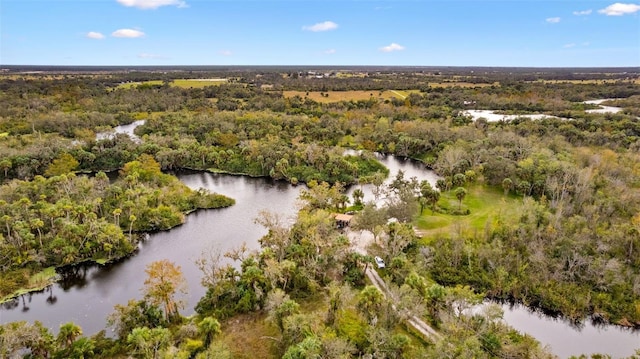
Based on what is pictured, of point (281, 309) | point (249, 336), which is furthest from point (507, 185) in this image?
point (249, 336)

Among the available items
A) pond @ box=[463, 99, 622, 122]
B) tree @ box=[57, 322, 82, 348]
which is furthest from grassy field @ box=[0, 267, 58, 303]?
pond @ box=[463, 99, 622, 122]

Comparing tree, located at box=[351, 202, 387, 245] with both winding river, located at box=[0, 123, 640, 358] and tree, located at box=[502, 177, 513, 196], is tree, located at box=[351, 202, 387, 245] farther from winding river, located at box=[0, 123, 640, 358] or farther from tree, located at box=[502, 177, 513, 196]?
tree, located at box=[502, 177, 513, 196]

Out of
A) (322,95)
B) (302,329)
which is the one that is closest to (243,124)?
(322,95)

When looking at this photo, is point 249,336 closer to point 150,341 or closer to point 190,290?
point 150,341

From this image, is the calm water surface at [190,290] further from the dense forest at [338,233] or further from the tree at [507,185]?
the tree at [507,185]

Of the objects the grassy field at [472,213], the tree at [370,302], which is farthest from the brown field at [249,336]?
the grassy field at [472,213]

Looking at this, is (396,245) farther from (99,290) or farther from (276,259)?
(99,290)
